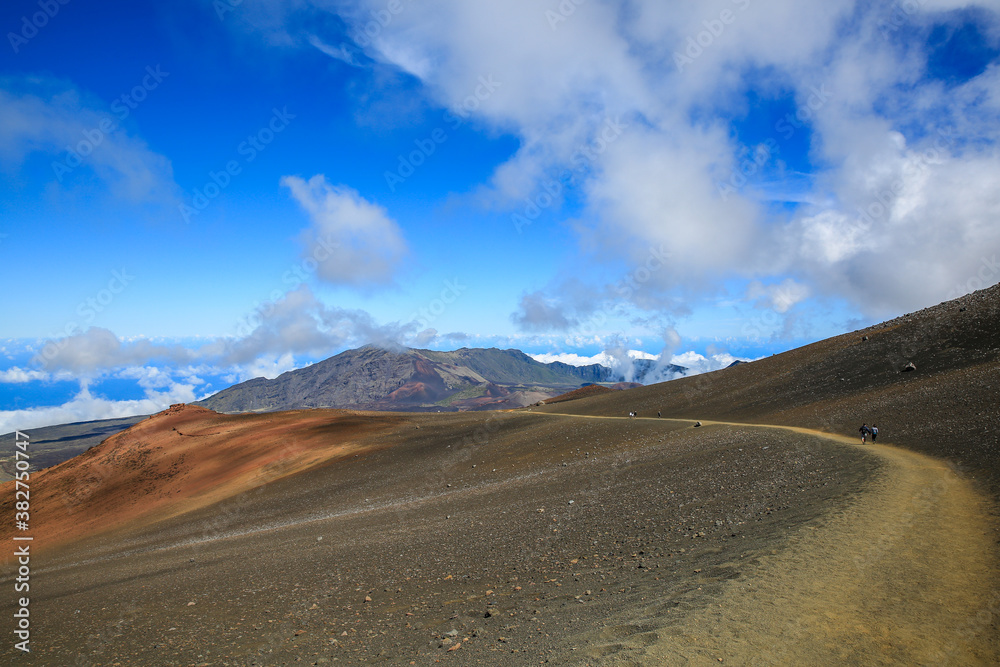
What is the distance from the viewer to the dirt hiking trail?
7.07m

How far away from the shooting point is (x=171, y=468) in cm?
4503

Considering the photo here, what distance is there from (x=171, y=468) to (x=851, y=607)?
54.1 meters

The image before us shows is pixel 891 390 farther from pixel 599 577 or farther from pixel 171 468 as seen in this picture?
pixel 171 468

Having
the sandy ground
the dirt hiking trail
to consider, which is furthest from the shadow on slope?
the dirt hiking trail

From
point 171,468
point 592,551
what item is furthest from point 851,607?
point 171,468

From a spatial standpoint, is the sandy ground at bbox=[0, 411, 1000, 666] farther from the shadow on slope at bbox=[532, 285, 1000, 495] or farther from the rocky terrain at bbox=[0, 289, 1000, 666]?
the shadow on slope at bbox=[532, 285, 1000, 495]

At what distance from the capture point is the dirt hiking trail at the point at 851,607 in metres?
7.07

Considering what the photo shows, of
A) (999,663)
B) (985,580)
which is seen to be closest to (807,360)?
(985,580)

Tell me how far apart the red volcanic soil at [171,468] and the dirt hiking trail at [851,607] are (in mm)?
38263

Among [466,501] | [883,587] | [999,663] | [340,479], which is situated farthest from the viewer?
[340,479]

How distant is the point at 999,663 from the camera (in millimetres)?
6723

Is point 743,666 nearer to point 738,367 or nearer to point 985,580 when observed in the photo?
point 985,580

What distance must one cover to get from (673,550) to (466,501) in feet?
43.1

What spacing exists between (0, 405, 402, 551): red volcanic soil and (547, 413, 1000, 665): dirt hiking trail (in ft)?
126
